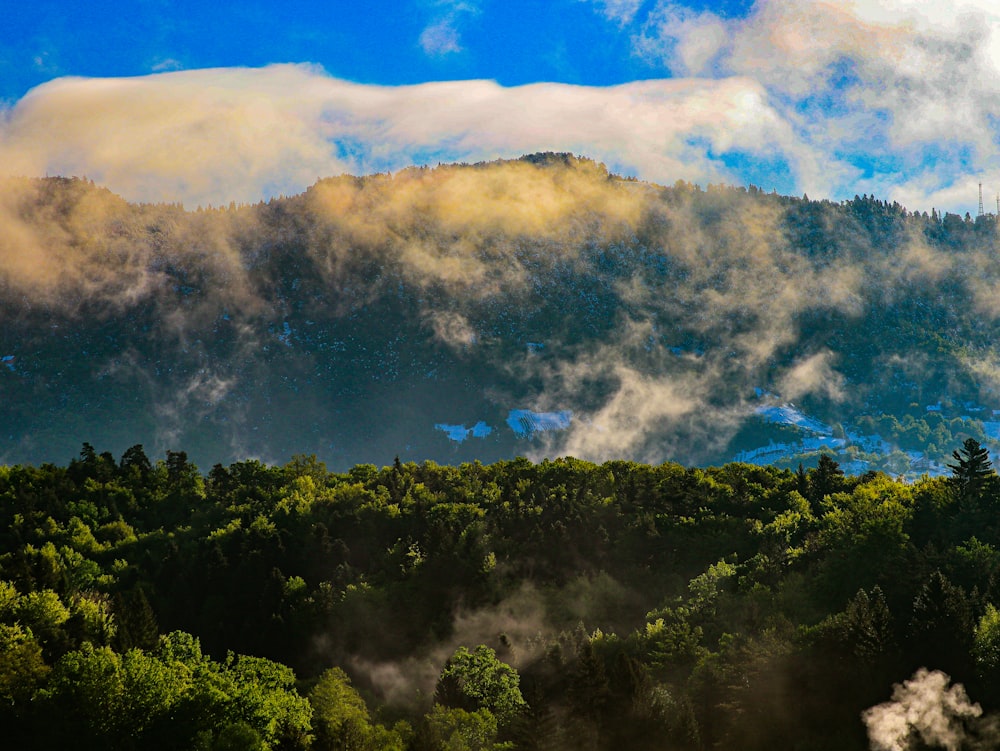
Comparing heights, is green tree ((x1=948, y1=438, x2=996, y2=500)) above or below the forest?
above

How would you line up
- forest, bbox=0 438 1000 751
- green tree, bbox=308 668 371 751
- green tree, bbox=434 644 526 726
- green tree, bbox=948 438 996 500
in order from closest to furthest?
forest, bbox=0 438 1000 751
green tree, bbox=308 668 371 751
green tree, bbox=434 644 526 726
green tree, bbox=948 438 996 500

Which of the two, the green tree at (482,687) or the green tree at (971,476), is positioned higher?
the green tree at (971,476)

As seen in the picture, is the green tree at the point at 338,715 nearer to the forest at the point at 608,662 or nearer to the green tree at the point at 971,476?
the forest at the point at 608,662

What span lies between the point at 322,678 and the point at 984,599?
9690cm

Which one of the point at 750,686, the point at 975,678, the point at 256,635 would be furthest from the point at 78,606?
the point at 975,678

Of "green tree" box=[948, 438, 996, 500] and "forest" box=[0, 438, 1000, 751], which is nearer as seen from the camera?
"forest" box=[0, 438, 1000, 751]

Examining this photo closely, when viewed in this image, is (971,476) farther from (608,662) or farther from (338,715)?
(338,715)

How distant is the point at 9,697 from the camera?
385ft

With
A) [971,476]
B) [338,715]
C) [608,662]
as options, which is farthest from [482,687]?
[971,476]

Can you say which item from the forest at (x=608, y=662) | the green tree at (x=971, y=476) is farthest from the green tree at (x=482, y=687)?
the green tree at (x=971, y=476)

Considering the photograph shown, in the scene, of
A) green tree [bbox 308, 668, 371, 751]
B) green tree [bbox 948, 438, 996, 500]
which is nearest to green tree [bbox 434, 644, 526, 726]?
green tree [bbox 308, 668, 371, 751]

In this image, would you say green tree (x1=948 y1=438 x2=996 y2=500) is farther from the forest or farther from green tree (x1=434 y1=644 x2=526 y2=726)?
green tree (x1=434 y1=644 x2=526 y2=726)

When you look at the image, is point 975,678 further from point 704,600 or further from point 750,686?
point 704,600

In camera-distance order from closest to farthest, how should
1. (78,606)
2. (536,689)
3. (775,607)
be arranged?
(536,689)
(78,606)
(775,607)
